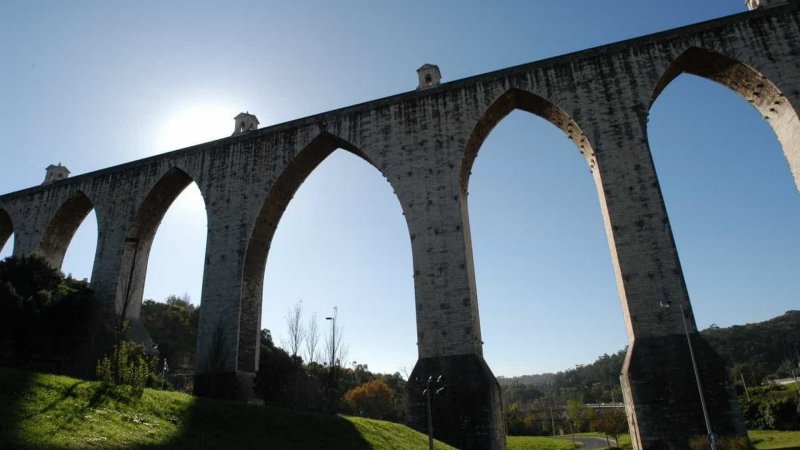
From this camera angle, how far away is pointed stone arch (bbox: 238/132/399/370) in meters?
18.4

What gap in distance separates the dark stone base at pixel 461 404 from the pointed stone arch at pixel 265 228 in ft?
22.1

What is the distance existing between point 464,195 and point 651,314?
272 inches

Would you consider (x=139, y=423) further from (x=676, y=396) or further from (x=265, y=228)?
(x=676, y=396)

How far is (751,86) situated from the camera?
644 inches

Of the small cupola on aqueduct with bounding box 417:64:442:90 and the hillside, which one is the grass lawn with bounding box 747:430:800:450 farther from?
the hillside

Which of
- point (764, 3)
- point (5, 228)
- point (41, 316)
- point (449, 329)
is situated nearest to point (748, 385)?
point (764, 3)

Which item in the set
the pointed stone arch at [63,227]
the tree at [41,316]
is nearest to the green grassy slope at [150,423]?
the tree at [41,316]

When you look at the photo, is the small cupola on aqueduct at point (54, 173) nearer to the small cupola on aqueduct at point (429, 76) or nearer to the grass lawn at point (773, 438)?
the small cupola on aqueduct at point (429, 76)

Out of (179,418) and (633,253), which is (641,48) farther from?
→ (179,418)

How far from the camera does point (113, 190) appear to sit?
22.5m

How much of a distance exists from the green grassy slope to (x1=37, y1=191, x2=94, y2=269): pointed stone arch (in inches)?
604

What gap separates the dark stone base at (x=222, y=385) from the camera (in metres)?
17.0

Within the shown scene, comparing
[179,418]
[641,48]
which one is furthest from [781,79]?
[179,418]

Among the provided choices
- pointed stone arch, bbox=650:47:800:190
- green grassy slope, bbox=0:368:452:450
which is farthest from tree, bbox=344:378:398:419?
pointed stone arch, bbox=650:47:800:190
